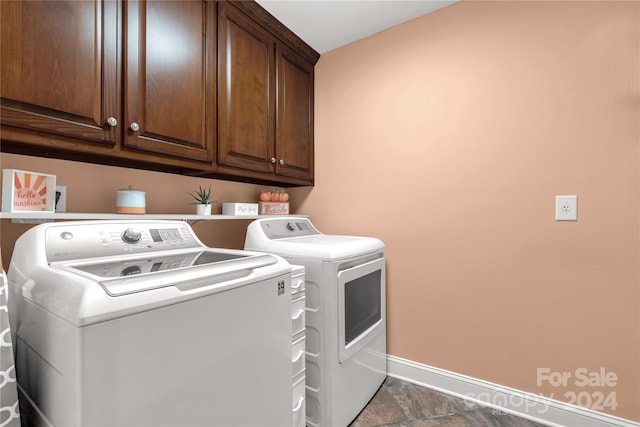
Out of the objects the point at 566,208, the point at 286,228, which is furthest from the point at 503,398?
the point at 286,228

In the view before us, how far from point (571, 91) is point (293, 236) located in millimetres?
1681

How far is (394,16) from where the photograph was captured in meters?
1.96

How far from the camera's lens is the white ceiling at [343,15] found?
1822mm

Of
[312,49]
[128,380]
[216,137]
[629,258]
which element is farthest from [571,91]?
[128,380]

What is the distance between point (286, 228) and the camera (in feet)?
6.45

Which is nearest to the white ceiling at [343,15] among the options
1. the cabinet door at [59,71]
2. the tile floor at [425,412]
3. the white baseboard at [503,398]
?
the cabinet door at [59,71]

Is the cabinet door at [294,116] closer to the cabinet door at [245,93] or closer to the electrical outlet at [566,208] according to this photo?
the cabinet door at [245,93]

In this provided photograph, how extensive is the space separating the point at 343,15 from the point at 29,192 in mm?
1882

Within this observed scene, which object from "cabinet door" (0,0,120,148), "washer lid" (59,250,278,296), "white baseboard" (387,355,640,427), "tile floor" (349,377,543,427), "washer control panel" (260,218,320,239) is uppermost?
"cabinet door" (0,0,120,148)

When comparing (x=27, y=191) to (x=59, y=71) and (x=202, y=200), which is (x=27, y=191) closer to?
(x=59, y=71)

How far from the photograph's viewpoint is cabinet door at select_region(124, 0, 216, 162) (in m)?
1.27

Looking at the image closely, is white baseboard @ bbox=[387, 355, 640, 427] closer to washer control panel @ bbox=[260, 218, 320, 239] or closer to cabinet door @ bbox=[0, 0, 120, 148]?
washer control panel @ bbox=[260, 218, 320, 239]

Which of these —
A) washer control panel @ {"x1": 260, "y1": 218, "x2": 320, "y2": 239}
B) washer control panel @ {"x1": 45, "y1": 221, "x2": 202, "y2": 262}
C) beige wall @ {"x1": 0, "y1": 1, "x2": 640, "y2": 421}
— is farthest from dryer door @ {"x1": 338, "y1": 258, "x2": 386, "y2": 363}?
washer control panel @ {"x1": 45, "y1": 221, "x2": 202, "y2": 262}

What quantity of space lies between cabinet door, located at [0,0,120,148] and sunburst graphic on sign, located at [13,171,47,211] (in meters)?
0.19
